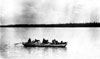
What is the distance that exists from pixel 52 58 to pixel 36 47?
7.41 meters

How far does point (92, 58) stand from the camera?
14.9 metres

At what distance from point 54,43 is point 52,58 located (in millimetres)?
7482

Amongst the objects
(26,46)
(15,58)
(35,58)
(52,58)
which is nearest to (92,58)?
(52,58)

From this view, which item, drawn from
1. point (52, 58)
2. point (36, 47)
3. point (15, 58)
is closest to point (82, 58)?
point (52, 58)

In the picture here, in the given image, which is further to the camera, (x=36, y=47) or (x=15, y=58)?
(x=36, y=47)

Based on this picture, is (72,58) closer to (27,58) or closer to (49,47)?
(27,58)

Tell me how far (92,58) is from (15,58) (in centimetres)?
612

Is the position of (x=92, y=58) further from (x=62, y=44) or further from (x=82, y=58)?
(x=62, y=44)

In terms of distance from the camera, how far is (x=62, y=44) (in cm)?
2183

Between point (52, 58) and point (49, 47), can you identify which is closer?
point (52, 58)

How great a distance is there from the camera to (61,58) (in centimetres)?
1502

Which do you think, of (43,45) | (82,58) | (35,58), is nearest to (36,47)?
(43,45)

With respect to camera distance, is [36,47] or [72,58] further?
[36,47]

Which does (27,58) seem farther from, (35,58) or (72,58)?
(72,58)
